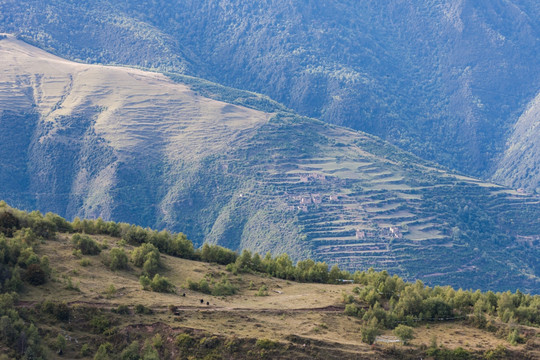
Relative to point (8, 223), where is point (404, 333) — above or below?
below

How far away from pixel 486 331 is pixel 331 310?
20306 millimetres

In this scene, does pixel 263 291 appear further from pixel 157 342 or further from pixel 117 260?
pixel 157 342

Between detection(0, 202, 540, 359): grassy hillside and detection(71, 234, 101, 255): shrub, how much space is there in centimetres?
14

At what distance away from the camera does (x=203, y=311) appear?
8806 centimetres

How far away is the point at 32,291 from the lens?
275 feet

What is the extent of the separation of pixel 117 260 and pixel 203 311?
18.8 m

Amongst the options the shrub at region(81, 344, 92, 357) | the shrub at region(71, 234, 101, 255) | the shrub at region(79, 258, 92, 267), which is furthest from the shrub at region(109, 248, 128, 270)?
the shrub at region(81, 344, 92, 357)

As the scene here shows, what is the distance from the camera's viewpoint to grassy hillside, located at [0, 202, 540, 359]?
263ft

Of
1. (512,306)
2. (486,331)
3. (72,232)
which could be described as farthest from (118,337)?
(512,306)

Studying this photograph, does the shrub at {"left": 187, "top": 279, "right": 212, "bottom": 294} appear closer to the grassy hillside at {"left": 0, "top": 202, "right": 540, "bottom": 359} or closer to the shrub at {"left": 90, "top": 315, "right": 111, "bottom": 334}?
the grassy hillside at {"left": 0, "top": 202, "right": 540, "bottom": 359}

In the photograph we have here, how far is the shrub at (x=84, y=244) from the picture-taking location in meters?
102

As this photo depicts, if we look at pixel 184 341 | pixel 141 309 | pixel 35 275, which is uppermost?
pixel 35 275

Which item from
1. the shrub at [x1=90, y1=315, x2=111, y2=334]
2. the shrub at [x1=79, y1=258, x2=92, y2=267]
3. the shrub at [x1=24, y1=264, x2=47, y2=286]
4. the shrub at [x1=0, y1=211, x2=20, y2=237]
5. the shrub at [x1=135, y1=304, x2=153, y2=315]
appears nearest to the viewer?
the shrub at [x1=90, y1=315, x2=111, y2=334]

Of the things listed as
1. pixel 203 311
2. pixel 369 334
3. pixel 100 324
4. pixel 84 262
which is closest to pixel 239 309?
pixel 203 311
